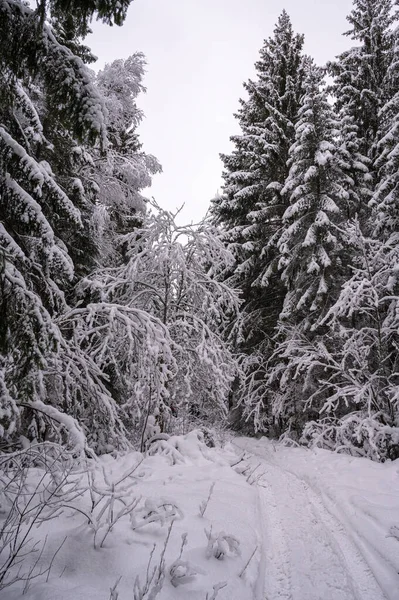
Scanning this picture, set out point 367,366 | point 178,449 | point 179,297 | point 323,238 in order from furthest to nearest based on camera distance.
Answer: point 323,238
point 179,297
point 367,366
point 178,449

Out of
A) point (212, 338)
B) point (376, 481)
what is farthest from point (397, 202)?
point (376, 481)

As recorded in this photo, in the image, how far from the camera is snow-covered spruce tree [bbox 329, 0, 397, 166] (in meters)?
14.2

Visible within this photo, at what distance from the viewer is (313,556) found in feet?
12.1

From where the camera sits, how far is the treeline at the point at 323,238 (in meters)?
9.16

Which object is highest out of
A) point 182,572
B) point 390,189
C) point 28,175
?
point 390,189

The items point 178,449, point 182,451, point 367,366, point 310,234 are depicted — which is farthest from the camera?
point 310,234

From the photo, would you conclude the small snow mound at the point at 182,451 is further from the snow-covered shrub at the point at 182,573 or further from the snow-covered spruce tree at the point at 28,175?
the snow-covered shrub at the point at 182,573

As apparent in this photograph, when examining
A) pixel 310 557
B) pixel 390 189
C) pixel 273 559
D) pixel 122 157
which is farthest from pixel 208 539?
pixel 122 157

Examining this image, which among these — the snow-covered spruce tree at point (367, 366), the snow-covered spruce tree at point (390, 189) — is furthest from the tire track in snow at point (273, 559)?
the snow-covered spruce tree at point (390, 189)

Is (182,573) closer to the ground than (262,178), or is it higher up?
closer to the ground

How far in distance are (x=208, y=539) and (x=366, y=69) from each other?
18.4 m

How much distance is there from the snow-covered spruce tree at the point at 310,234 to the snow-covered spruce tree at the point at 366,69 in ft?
9.73

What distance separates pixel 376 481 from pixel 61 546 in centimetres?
589

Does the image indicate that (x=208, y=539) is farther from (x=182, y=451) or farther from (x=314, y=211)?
(x=314, y=211)
